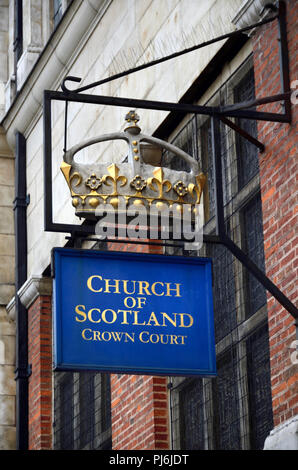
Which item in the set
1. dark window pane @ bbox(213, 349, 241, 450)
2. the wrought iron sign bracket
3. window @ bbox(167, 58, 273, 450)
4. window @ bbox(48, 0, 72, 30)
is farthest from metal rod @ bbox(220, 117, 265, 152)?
window @ bbox(48, 0, 72, 30)

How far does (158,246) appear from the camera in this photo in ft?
51.2

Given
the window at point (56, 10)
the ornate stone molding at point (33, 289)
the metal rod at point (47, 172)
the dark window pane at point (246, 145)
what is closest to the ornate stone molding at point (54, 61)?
the window at point (56, 10)

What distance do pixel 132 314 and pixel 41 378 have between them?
769 cm

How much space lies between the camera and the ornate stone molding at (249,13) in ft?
41.6

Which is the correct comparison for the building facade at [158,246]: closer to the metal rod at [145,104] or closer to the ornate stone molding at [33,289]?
the ornate stone molding at [33,289]

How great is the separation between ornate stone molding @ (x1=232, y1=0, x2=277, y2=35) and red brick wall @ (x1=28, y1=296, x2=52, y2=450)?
695cm

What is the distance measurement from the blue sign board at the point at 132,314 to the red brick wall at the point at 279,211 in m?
0.75

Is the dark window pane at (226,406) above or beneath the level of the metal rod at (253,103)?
beneath

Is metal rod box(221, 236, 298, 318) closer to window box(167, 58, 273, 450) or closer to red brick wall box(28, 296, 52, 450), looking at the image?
window box(167, 58, 273, 450)

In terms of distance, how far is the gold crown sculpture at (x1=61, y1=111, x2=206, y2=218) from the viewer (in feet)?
38.2

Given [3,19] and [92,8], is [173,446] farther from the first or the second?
[3,19]

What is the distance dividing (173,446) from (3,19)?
32.9ft

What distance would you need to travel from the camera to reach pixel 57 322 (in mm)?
11078

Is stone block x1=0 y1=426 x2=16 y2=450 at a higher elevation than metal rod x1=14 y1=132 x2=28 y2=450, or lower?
lower
